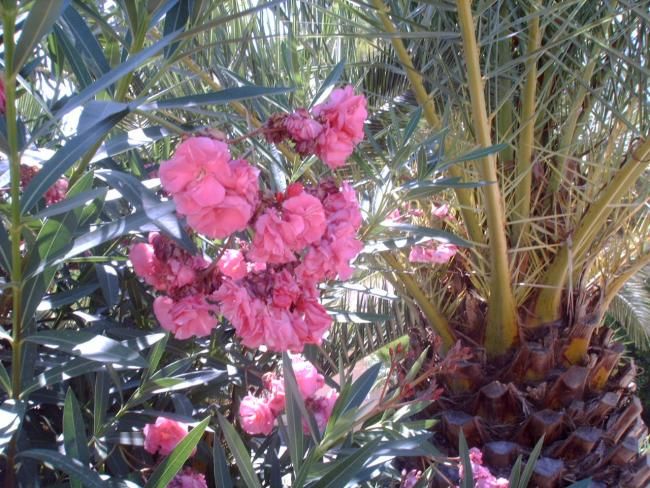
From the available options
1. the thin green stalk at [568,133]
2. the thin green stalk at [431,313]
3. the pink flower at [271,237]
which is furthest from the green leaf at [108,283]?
the thin green stalk at [568,133]

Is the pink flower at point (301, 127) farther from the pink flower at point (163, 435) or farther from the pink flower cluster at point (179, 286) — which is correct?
the pink flower at point (163, 435)

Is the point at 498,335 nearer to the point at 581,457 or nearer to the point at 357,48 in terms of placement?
the point at 581,457

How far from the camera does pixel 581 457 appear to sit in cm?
187

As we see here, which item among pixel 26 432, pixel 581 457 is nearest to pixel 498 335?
pixel 581 457

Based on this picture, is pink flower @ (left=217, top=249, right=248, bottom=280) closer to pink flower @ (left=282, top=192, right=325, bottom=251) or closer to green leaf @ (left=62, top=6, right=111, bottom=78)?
pink flower @ (left=282, top=192, right=325, bottom=251)

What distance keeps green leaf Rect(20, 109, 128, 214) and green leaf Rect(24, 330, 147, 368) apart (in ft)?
0.49

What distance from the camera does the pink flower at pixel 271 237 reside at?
674 millimetres

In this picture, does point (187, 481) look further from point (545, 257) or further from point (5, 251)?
point (545, 257)

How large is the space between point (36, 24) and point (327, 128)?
0.32m

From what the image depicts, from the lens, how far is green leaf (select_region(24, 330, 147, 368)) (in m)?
Answer: 0.66

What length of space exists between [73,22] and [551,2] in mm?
1332

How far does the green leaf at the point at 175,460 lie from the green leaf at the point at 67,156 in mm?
288

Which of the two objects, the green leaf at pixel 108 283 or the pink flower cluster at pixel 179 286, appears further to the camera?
the green leaf at pixel 108 283

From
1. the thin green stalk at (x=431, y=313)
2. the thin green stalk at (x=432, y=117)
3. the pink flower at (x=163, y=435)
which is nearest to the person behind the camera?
the pink flower at (x=163, y=435)
